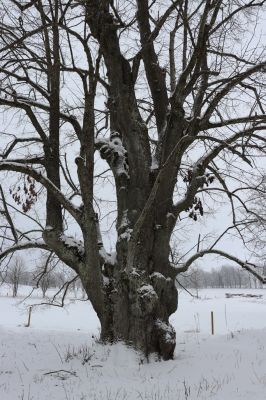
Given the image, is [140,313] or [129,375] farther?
[140,313]

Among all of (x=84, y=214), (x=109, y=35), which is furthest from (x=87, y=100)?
(x=109, y=35)

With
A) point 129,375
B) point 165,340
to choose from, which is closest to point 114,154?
point 165,340

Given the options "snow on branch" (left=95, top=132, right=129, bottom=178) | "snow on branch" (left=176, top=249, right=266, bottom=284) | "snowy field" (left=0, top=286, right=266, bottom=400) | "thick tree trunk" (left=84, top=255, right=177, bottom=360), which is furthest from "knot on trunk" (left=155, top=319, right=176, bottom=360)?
"snow on branch" (left=95, top=132, right=129, bottom=178)

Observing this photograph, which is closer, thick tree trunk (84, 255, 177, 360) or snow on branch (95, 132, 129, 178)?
→ thick tree trunk (84, 255, 177, 360)

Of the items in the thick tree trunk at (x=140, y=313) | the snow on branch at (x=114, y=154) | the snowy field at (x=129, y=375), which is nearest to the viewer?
the snowy field at (x=129, y=375)

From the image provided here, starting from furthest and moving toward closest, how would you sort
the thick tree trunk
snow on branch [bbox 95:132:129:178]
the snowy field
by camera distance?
1. snow on branch [bbox 95:132:129:178]
2. the thick tree trunk
3. the snowy field

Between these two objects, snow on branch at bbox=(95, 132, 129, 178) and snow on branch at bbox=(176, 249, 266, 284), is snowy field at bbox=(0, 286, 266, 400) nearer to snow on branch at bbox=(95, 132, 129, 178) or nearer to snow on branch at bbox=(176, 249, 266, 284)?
snow on branch at bbox=(176, 249, 266, 284)

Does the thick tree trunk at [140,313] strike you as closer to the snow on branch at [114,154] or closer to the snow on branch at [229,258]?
the snow on branch at [229,258]

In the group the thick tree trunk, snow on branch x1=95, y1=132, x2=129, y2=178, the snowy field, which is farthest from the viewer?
snow on branch x1=95, y1=132, x2=129, y2=178

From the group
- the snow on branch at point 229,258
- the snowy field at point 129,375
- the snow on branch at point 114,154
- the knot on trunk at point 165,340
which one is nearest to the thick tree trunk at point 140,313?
the knot on trunk at point 165,340

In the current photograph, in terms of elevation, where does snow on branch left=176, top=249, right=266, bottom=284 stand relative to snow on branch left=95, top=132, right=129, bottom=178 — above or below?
below

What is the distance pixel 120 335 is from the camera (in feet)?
19.2

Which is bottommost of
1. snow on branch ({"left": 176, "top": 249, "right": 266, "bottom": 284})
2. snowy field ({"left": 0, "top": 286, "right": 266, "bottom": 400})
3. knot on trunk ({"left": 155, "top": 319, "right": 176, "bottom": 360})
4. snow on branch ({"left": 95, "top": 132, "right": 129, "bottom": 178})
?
snowy field ({"left": 0, "top": 286, "right": 266, "bottom": 400})

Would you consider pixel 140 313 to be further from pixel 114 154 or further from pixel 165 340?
pixel 114 154
